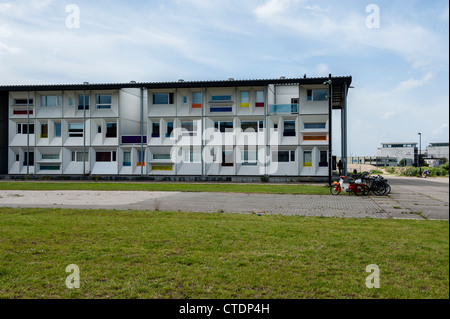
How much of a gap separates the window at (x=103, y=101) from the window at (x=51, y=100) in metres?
4.80

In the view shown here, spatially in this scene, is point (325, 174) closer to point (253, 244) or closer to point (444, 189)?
point (253, 244)

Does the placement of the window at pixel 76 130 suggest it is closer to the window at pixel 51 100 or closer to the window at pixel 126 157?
the window at pixel 51 100

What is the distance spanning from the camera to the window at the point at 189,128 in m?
43.6

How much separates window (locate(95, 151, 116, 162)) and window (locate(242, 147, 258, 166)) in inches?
618

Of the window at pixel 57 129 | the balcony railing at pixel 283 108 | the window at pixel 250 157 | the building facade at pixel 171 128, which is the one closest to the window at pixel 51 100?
the building facade at pixel 171 128

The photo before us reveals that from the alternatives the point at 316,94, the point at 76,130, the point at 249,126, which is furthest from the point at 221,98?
the point at 76,130

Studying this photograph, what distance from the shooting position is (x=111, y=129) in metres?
45.5

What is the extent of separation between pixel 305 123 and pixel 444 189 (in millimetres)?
41480

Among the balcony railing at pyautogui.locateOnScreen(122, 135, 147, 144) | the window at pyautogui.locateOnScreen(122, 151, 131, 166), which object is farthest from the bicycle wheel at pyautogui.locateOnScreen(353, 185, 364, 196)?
the window at pyautogui.locateOnScreen(122, 151, 131, 166)

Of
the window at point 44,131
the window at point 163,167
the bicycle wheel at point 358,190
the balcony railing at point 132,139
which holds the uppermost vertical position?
the window at point 44,131

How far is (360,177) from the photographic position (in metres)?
22.9

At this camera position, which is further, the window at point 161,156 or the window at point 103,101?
the window at point 103,101

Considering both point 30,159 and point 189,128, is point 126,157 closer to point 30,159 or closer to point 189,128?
point 189,128

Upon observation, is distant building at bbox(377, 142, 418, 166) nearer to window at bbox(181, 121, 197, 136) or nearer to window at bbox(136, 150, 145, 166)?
window at bbox(136, 150, 145, 166)
